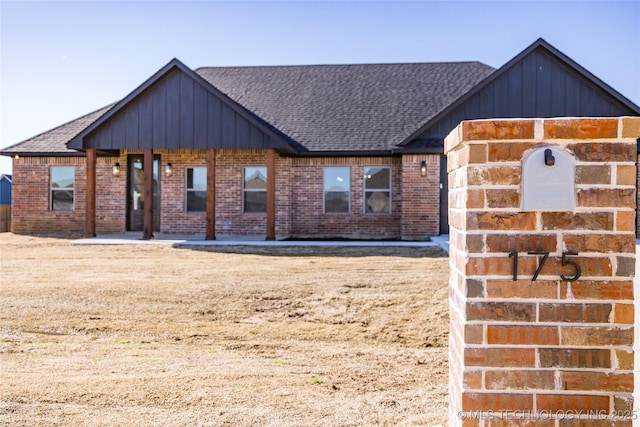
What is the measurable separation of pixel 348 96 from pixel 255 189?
17.2ft

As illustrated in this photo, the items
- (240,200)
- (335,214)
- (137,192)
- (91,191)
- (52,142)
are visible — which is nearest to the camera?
(91,191)

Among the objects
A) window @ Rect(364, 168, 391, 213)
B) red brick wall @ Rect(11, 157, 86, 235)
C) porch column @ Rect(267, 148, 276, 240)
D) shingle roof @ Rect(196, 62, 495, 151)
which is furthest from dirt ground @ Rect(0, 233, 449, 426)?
red brick wall @ Rect(11, 157, 86, 235)

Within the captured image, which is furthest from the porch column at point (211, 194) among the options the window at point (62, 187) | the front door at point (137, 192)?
the window at point (62, 187)

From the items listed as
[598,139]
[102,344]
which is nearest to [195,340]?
[102,344]

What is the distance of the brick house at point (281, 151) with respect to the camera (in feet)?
49.5

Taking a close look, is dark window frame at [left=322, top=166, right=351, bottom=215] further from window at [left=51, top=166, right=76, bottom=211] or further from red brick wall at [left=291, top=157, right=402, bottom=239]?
window at [left=51, top=166, right=76, bottom=211]

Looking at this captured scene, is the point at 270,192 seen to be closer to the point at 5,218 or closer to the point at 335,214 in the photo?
the point at 335,214

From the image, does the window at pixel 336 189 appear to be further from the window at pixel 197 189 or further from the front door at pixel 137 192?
the front door at pixel 137 192

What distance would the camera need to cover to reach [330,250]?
13.1 m

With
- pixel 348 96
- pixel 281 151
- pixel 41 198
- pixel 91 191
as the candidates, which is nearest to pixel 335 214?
pixel 281 151

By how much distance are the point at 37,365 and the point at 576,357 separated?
14.3ft

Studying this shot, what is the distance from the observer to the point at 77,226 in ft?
59.6

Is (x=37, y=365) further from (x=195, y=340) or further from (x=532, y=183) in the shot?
(x=532, y=183)

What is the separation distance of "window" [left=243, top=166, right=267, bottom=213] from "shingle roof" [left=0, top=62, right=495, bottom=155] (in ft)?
5.30
